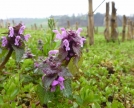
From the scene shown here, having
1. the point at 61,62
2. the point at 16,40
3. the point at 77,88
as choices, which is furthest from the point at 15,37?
the point at 77,88

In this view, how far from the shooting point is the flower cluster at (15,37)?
2057mm

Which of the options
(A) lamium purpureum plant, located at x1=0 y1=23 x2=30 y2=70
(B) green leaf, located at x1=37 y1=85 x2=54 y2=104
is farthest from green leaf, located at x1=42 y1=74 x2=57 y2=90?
(A) lamium purpureum plant, located at x1=0 y1=23 x2=30 y2=70

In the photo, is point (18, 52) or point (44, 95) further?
point (18, 52)

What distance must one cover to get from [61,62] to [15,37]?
17.8 inches

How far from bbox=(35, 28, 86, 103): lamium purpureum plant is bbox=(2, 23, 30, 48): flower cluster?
0.33m

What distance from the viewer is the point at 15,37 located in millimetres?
2086

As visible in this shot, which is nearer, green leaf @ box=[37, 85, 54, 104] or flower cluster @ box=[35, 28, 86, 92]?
flower cluster @ box=[35, 28, 86, 92]

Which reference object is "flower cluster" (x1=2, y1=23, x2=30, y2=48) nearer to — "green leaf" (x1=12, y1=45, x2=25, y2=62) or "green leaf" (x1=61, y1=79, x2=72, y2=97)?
"green leaf" (x1=12, y1=45, x2=25, y2=62)

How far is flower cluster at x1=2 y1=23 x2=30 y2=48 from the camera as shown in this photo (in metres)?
2.06

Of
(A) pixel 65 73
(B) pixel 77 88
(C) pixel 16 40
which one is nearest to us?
(A) pixel 65 73

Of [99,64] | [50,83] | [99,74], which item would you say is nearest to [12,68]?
[99,74]

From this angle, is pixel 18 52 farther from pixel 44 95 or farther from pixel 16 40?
pixel 44 95

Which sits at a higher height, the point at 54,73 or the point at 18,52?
the point at 18,52

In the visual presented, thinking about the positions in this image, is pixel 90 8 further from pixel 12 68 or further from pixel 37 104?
pixel 37 104
